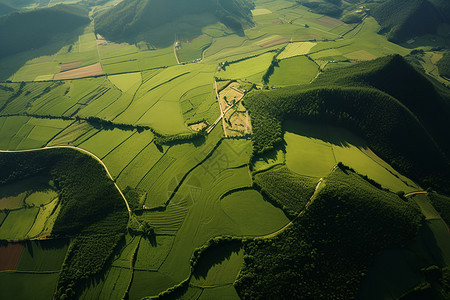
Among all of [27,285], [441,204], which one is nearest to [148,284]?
[27,285]

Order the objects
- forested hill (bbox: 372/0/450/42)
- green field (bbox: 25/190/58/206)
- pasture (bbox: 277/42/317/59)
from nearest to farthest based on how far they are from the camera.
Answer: green field (bbox: 25/190/58/206) → pasture (bbox: 277/42/317/59) → forested hill (bbox: 372/0/450/42)

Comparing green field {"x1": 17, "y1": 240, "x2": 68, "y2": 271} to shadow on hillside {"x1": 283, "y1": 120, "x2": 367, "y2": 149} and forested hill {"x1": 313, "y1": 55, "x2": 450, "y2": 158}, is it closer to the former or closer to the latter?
shadow on hillside {"x1": 283, "y1": 120, "x2": 367, "y2": 149}

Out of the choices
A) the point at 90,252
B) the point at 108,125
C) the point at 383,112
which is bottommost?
the point at 90,252

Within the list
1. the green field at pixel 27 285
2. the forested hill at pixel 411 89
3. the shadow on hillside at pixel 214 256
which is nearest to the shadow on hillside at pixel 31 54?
the green field at pixel 27 285

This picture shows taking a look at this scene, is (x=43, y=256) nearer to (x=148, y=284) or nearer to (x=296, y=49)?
(x=148, y=284)

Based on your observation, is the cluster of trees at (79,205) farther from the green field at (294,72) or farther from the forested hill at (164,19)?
the forested hill at (164,19)

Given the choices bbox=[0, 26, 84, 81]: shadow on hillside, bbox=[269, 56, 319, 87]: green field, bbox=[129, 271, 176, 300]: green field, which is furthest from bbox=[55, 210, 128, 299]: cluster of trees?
bbox=[0, 26, 84, 81]: shadow on hillside
